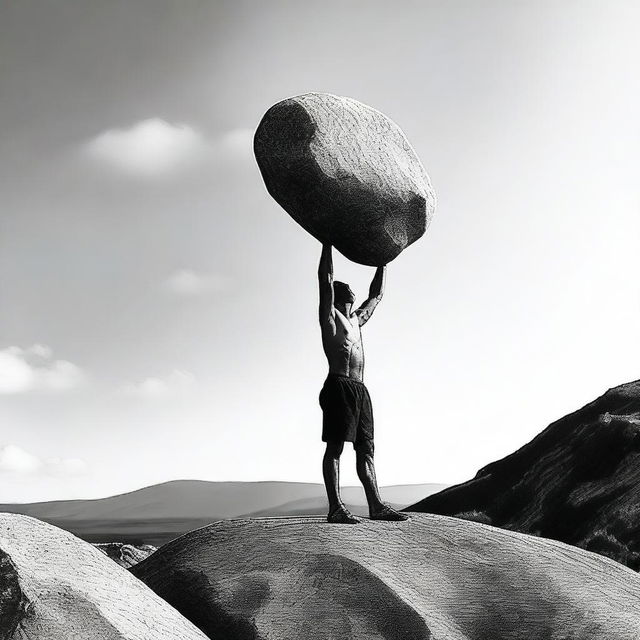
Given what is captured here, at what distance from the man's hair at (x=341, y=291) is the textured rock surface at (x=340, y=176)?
27 cm

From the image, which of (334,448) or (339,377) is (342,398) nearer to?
(339,377)

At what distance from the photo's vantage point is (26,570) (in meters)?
4.37

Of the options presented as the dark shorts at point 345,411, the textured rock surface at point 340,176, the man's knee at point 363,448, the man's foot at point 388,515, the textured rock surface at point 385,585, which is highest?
the textured rock surface at point 340,176

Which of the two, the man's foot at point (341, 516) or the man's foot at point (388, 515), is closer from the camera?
the man's foot at point (341, 516)

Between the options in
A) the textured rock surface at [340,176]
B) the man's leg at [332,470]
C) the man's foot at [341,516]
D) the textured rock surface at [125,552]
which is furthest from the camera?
the textured rock surface at [125,552]

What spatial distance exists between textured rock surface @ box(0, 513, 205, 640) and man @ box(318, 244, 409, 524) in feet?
6.56

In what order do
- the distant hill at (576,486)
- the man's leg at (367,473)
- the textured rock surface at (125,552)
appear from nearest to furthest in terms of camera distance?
1. the man's leg at (367,473)
2. the textured rock surface at (125,552)
3. the distant hill at (576,486)

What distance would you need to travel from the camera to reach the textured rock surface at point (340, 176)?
21.8 ft

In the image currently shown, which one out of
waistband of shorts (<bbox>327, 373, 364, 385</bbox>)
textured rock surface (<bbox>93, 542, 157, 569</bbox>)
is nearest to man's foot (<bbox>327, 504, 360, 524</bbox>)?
waistband of shorts (<bbox>327, 373, 364, 385</bbox>)

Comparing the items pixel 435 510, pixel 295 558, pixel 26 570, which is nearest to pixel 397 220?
pixel 295 558

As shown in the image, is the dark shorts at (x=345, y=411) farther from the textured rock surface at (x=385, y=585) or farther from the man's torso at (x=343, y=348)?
the textured rock surface at (x=385, y=585)

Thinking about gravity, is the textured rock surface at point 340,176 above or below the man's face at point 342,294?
above

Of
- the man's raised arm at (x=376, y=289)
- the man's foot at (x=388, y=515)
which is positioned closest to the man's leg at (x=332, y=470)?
the man's foot at (x=388, y=515)

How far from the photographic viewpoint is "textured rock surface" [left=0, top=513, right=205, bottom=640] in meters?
4.19
